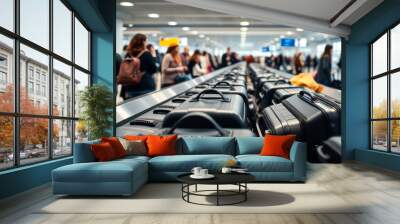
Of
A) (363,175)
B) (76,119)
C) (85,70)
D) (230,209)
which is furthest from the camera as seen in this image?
(85,70)

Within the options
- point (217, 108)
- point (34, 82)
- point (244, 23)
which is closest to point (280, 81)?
point (244, 23)

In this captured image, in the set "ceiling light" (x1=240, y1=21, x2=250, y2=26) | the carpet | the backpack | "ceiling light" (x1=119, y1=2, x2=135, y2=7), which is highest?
"ceiling light" (x1=119, y1=2, x2=135, y2=7)

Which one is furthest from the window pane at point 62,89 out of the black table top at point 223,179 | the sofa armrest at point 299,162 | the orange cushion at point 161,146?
the sofa armrest at point 299,162

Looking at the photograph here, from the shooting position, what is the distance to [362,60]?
855cm

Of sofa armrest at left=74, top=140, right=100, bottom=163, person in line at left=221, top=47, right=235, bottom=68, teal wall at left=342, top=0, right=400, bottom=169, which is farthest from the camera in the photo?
person in line at left=221, top=47, right=235, bottom=68

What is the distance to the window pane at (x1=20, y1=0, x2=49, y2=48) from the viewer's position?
5375 millimetres

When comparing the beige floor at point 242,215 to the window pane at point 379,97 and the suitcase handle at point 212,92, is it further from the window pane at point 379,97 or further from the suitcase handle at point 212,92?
the suitcase handle at point 212,92

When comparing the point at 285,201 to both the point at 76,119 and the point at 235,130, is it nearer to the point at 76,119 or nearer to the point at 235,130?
the point at 235,130

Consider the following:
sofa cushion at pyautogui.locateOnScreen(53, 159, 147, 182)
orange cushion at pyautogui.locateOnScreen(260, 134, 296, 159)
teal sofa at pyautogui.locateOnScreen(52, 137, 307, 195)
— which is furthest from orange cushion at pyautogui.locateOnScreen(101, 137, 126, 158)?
orange cushion at pyautogui.locateOnScreen(260, 134, 296, 159)

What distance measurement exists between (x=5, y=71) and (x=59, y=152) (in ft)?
6.97

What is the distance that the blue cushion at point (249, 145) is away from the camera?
21.1ft

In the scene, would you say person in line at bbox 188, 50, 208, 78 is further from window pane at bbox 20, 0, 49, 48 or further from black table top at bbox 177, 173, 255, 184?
black table top at bbox 177, 173, 255, 184

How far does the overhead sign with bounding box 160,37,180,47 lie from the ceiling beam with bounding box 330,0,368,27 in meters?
3.09

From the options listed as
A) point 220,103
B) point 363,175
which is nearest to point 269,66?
point 220,103
